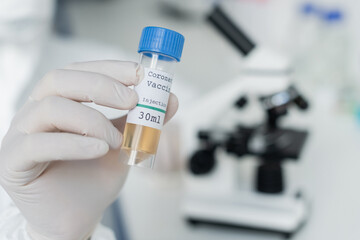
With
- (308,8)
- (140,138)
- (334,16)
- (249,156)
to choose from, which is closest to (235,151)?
(249,156)

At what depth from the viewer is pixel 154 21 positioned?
2.21m

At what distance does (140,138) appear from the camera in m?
0.53

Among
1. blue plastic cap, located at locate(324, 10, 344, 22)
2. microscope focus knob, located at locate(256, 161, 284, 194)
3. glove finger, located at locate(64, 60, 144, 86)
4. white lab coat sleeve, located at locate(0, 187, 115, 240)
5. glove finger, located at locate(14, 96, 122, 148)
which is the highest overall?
blue plastic cap, located at locate(324, 10, 344, 22)

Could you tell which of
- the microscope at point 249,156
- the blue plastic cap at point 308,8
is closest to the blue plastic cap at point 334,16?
the blue plastic cap at point 308,8

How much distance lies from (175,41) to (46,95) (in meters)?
0.19

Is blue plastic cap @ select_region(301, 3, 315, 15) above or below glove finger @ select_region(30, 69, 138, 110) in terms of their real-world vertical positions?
above

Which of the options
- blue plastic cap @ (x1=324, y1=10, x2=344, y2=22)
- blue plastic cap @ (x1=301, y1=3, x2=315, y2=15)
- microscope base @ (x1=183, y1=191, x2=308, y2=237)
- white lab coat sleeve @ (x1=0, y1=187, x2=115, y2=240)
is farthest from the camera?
blue plastic cap @ (x1=301, y1=3, x2=315, y2=15)

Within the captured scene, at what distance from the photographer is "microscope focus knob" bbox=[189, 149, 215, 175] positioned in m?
0.90

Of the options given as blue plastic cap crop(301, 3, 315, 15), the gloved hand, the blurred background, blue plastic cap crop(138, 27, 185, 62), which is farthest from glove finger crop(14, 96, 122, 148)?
blue plastic cap crop(301, 3, 315, 15)

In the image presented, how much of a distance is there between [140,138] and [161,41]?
13 cm

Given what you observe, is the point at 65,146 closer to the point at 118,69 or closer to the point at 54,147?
the point at 54,147

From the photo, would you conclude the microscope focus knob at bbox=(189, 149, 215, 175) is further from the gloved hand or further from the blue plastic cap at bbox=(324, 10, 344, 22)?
the blue plastic cap at bbox=(324, 10, 344, 22)

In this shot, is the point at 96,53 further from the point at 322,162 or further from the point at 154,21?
the point at 154,21

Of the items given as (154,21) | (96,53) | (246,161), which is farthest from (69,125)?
(154,21)
